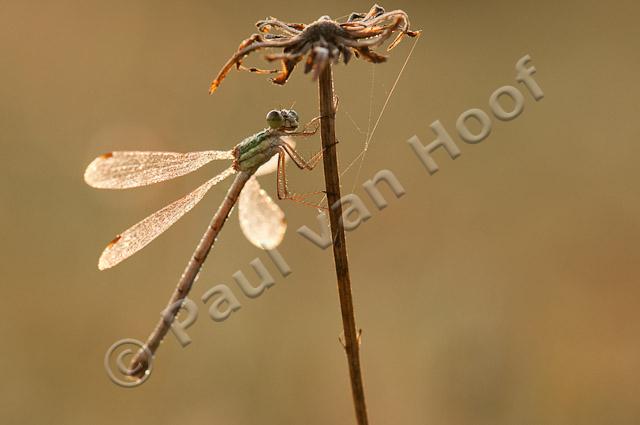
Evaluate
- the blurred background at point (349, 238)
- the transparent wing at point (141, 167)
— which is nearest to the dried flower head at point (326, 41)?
the transparent wing at point (141, 167)

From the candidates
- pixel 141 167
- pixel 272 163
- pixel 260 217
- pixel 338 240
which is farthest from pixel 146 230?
pixel 338 240

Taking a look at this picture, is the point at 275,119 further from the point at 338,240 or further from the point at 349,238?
the point at 349,238

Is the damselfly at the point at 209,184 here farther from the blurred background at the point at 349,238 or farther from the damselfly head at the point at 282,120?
the blurred background at the point at 349,238

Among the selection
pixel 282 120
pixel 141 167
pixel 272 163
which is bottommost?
pixel 272 163

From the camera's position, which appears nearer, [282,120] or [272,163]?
[282,120]

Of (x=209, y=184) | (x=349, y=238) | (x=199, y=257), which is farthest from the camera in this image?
(x=349, y=238)

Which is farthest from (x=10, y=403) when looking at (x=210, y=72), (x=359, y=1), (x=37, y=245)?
(x=359, y=1)

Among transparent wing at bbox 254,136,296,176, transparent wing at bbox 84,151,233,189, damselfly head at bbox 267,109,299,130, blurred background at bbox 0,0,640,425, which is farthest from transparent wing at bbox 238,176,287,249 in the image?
blurred background at bbox 0,0,640,425
